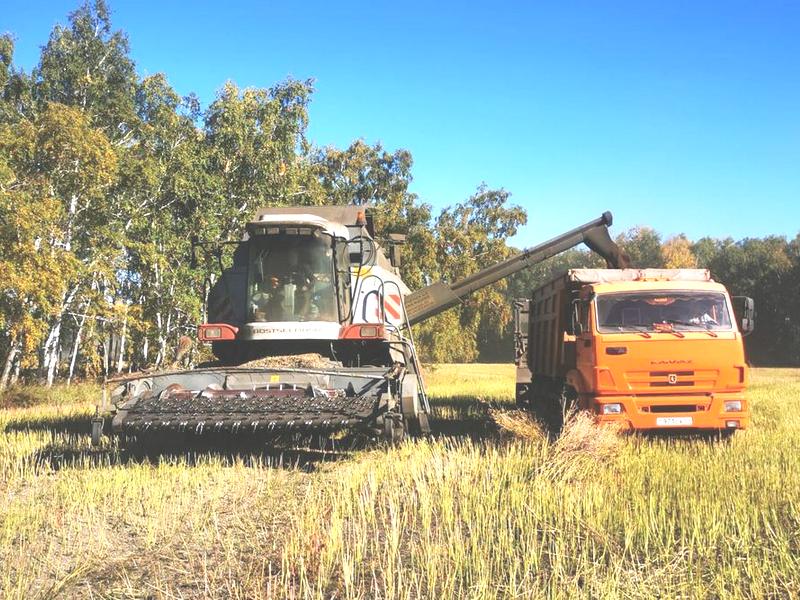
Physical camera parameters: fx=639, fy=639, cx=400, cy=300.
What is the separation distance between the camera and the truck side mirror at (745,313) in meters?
8.48

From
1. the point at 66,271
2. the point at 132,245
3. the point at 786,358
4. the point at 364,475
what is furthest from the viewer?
the point at 786,358

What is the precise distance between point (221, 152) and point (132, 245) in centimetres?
486

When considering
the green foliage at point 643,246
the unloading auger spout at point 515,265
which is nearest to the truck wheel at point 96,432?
the unloading auger spout at point 515,265

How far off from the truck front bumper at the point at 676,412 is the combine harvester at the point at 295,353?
250 centimetres

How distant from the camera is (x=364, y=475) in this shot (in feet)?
21.4

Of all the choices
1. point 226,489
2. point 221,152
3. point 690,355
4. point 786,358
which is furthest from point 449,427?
point 786,358

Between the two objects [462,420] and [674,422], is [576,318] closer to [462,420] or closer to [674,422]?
[674,422]

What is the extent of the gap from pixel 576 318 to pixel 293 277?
13.3 feet

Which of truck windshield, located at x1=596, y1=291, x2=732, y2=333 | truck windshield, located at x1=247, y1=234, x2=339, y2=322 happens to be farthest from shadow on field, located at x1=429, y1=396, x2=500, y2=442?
truck windshield, located at x1=247, y1=234, x2=339, y2=322

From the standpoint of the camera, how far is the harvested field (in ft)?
11.7

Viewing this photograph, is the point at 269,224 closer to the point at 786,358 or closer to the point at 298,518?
the point at 298,518

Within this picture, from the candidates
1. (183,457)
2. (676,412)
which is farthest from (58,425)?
(676,412)

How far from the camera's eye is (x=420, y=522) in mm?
4855

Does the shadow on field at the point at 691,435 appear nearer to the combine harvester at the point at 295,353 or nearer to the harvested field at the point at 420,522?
the harvested field at the point at 420,522
